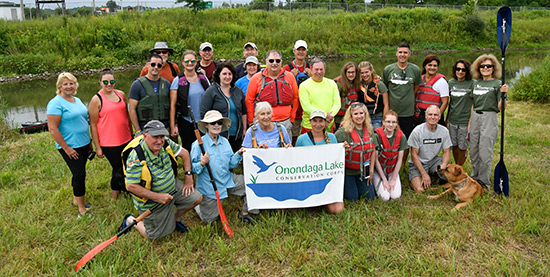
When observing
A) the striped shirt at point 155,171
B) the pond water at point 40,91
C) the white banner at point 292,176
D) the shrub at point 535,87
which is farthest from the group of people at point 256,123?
the pond water at point 40,91

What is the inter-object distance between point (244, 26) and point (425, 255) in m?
31.1

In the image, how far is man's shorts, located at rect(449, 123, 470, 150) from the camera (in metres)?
6.39

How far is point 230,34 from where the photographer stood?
102 feet

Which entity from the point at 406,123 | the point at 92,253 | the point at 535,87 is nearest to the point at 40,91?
the point at 92,253

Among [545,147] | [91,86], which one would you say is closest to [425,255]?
[545,147]

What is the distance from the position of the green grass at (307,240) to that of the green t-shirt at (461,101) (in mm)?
1377

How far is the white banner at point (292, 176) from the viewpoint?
17.2ft

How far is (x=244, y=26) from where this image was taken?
32938 millimetres

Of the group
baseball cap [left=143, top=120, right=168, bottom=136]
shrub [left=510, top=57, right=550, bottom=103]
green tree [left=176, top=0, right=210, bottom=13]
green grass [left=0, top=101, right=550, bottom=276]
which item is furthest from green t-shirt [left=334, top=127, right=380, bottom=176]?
green tree [left=176, top=0, right=210, bottom=13]

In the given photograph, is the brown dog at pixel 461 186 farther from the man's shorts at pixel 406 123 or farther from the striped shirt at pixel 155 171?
the striped shirt at pixel 155 171

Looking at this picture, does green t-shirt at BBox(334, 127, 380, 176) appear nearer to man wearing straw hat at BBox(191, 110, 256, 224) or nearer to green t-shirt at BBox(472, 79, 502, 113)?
man wearing straw hat at BBox(191, 110, 256, 224)

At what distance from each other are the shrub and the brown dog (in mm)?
10003

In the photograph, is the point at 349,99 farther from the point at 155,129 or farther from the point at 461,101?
the point at 155,129

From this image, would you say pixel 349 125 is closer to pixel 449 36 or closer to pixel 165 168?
pixel 165 168
